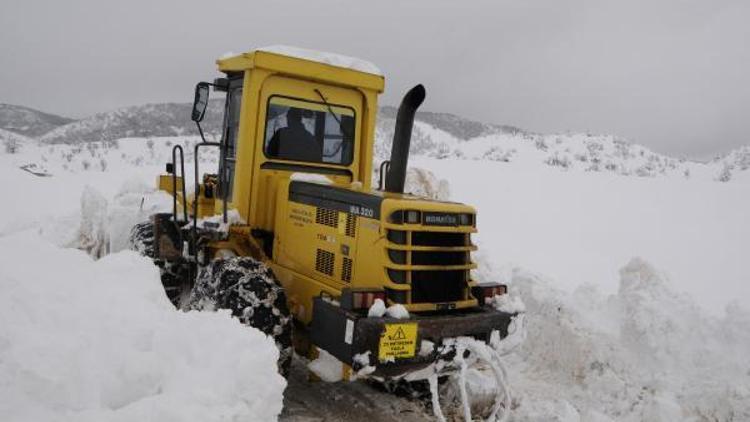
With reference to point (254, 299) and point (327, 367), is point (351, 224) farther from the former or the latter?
point (327, 367)

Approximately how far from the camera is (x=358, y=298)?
4.35 meters

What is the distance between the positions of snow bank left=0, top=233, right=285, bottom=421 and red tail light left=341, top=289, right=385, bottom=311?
31.7 inches

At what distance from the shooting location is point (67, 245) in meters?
10.1

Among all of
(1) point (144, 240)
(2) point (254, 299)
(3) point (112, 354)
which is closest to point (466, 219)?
(2) point (254, 299)

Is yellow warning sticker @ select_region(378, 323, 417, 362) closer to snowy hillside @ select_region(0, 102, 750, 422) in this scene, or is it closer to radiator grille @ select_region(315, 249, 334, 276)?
snowy hillside @ select_region(0, 102, 750, 422)

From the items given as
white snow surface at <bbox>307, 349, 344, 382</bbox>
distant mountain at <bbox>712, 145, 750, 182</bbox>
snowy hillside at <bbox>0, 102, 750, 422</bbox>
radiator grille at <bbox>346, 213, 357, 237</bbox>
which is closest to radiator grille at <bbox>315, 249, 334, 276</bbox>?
radiator grille at <bbox>346, 213, 357, 237</bbox>

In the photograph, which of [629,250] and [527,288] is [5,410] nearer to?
[527,288]

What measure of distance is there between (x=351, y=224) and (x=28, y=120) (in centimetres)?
8337

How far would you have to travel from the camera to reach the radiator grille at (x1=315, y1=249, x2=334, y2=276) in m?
5.19

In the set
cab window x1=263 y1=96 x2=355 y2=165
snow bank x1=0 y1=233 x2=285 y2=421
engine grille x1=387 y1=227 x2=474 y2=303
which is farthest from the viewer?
cab window x1=263 y1=96 x2=355 y2=165

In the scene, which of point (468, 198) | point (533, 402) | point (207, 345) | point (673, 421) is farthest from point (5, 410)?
point (468, 198)

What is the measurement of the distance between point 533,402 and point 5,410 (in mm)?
4121

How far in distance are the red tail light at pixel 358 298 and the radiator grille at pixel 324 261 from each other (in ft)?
2.59

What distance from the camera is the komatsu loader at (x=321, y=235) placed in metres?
4.45
